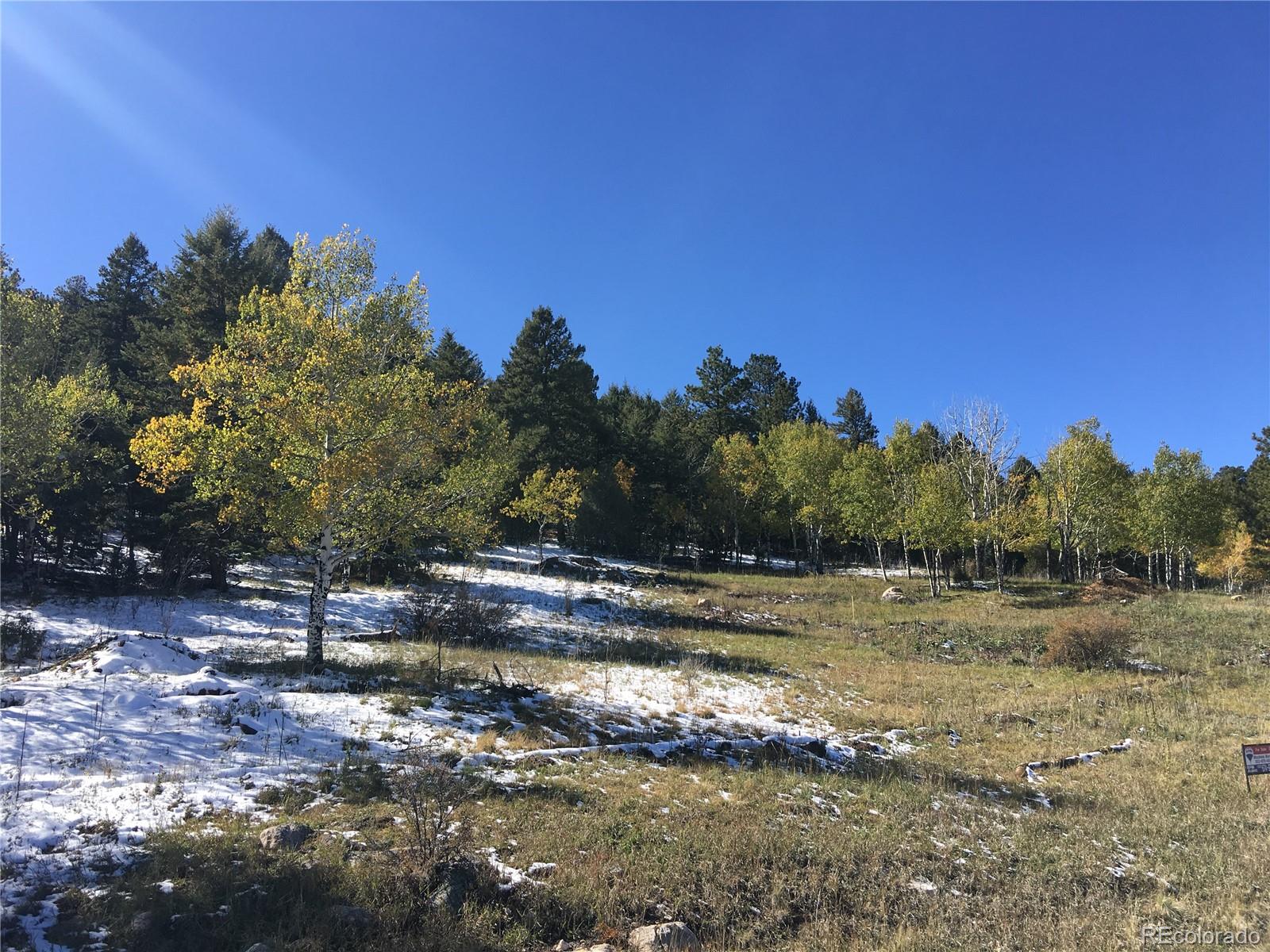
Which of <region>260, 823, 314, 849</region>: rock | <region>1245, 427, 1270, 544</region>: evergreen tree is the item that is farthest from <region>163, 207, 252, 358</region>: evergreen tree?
<region>1245, 427, 1270, 544</region>: evergreen tree

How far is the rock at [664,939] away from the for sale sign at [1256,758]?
10300 mm

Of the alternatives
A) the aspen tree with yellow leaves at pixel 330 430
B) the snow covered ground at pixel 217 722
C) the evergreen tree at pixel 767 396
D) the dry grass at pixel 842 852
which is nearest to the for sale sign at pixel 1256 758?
the dry grass at pixel 842 852

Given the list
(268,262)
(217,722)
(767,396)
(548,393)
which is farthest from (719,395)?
(217,722)

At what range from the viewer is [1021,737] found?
1439 cm

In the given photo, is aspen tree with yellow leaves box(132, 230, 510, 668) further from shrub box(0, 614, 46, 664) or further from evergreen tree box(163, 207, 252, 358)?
evergreen tree box(163, 207, 252, 358)

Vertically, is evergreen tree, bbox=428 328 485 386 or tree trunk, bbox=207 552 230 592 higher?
evergreen tree, bbox=428 328 485 386

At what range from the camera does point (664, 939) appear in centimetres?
539

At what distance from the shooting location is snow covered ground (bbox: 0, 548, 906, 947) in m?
6.76

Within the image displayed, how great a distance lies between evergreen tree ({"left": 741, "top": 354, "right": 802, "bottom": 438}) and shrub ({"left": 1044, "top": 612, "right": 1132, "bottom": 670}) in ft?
166

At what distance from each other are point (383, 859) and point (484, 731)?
5.12 meters

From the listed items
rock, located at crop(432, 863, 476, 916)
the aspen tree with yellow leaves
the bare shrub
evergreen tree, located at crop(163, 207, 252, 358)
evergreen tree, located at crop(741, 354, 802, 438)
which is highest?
evergreen tree, located at crop(741, 354, 802, 438)

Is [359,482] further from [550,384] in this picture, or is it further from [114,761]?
[550,384]

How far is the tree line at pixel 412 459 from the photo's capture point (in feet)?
47.7

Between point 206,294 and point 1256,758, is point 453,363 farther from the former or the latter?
point 1256,758
